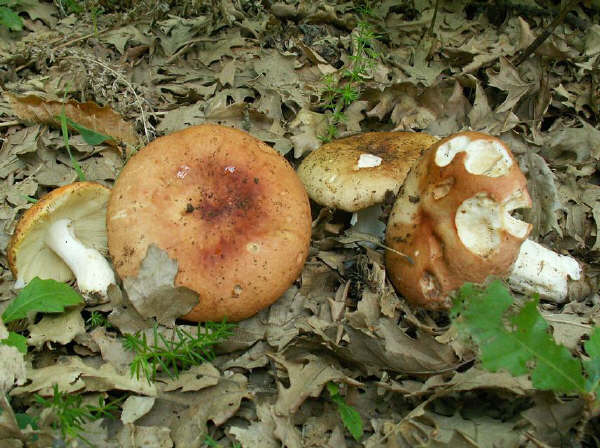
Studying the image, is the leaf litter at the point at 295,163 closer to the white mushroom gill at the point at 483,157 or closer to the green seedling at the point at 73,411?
the green seedling at the point at 73,411

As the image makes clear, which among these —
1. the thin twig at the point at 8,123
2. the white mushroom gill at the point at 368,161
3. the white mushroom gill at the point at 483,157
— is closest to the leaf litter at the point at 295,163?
the thin twig at the point at 8,123

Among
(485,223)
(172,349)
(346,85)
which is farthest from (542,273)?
(172,349)

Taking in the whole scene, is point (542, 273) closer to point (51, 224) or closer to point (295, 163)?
point (295, 163)

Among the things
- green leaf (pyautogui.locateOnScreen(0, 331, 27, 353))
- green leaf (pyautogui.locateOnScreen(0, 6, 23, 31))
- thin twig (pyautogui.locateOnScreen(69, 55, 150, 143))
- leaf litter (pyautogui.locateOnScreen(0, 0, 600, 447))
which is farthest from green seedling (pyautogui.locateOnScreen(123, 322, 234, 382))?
green leaf (pyautogui.locateOnScreen(0, 6, 23, 31))

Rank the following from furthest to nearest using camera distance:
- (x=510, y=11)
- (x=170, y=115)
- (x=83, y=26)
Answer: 1. (x=510, y=11)
2. (x=83, y=26)
3. (x=170, y=115)

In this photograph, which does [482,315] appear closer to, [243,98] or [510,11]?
[243,98]

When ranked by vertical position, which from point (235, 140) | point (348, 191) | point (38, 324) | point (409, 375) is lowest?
point (409, 375)

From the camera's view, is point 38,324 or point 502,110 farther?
point 502,110

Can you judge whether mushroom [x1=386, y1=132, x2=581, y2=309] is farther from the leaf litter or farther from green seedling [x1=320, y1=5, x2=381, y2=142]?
green seedling [x1=320, y1=5, x2=381, y2=142]

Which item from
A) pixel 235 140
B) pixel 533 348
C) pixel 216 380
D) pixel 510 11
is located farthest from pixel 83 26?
pixel 533 348
